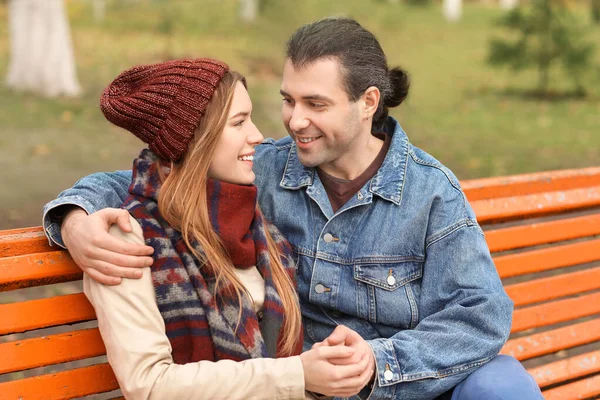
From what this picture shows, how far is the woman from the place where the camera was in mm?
2402

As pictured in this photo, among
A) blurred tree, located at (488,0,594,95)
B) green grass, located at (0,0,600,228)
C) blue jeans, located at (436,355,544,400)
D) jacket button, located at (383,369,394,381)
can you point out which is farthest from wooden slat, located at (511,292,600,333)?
blurred tree, located at (488,0,594,95)

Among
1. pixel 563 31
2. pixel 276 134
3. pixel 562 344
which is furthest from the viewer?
pixel 563 31

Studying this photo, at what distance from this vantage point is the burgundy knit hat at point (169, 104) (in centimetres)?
261

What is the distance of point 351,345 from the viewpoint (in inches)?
106

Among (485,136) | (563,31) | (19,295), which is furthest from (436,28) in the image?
(19,295)

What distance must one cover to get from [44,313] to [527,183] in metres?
2.15

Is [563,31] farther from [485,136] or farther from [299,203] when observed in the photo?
[299,203]

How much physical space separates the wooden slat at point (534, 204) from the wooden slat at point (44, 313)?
162cm

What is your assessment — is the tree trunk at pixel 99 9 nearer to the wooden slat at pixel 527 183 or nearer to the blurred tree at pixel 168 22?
the blurred tree at pixel 168 22

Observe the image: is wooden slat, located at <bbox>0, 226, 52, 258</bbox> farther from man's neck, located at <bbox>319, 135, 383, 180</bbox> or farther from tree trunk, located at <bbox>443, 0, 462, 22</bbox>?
tree trunk, located at <bbox>443, 0, 462, 22</bbox>

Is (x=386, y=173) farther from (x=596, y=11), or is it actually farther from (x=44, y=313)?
(x=596, y=11)

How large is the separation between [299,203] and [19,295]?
3520mm

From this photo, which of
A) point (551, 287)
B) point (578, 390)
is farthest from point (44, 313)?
point (578, 390)

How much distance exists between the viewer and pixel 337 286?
302 centimetres
